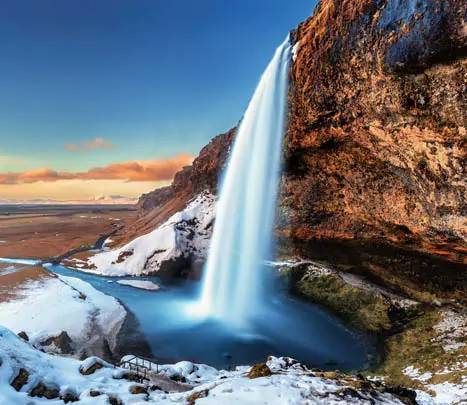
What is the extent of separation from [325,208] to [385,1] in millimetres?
13852

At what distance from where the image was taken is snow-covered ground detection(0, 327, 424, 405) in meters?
9.19

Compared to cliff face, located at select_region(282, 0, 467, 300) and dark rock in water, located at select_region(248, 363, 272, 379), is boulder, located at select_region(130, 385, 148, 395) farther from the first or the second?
cliff face, located at select_region(282, 0, 467, 300)

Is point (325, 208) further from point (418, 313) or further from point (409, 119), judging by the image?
point (409, 119)

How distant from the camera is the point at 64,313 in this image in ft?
67.0

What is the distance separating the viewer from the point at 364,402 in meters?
9.02

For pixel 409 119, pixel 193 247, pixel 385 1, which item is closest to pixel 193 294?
pixel 193 247

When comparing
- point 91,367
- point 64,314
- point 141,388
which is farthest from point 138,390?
point 64,314

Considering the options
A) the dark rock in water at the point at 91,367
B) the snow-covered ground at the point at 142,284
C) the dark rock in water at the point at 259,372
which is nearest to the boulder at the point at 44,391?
the dark rock in water at the point at 91,367

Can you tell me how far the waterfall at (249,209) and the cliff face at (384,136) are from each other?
152 cm

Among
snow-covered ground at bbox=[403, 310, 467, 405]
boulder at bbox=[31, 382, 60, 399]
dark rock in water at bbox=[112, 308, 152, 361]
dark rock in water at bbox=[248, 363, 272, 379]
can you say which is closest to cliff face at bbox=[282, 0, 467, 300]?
snow-covered ground at bbox=[403, 310, 467, 405]

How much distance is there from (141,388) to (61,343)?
27.3 ft

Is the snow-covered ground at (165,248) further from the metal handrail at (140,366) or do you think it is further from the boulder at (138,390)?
the boulder at (138,390)

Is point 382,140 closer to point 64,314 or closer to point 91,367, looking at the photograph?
point 91,367

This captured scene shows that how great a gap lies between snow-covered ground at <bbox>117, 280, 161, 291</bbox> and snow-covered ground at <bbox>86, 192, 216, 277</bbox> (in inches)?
101
